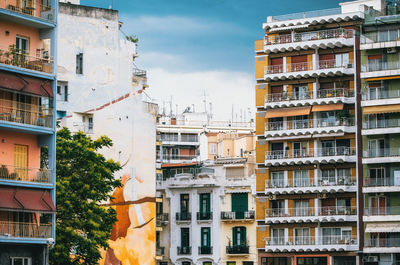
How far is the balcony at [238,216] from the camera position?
9700 cm

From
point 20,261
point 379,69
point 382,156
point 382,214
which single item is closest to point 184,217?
point 382,214

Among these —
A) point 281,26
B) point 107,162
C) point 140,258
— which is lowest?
point 140,258

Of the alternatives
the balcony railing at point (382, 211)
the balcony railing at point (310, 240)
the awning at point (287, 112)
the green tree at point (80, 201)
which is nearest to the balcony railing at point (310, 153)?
the awning at point (287, 112)

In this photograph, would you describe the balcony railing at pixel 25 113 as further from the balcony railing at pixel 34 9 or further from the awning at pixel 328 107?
the awning at pixel 328 107

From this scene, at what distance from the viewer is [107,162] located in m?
71.8

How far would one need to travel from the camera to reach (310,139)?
8550 centimetres

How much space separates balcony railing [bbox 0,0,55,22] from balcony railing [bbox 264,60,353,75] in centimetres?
2803

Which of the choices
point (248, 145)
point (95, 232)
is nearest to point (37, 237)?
point (95, 232)

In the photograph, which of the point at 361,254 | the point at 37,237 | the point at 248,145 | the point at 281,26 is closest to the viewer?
the point at 37,237

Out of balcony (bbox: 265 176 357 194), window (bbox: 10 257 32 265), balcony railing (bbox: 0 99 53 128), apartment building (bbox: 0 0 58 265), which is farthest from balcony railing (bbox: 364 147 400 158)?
window (bbox: 10 257 32 265)

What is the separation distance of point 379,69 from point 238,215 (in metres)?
22.6

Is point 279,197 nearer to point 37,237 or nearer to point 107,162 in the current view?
point 107,162

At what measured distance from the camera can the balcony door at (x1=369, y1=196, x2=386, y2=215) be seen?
80188mm

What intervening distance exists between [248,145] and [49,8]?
52378 millimetres
